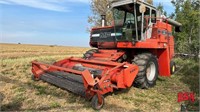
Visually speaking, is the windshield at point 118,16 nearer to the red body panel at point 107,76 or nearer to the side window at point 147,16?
the side window at point 147,16

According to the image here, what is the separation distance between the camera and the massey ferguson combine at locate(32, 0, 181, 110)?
5305 mm

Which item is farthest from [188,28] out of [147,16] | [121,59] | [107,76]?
[107,76]

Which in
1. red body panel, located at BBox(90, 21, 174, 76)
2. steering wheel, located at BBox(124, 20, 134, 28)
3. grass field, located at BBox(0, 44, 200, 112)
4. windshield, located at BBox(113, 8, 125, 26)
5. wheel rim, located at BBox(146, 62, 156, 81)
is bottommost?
grass field, located at BBox(0, 44, 200, 112)

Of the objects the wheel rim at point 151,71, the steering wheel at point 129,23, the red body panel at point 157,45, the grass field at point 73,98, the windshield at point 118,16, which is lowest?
the grass field at point 73,98

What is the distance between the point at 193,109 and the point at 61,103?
2830 mm

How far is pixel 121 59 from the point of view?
750 centimetres

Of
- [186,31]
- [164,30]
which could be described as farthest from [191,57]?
[164,30]

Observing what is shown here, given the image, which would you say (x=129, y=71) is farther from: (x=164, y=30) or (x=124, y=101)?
(x=164, y=30)

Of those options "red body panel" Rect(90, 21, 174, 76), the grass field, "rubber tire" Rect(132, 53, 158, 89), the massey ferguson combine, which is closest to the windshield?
the massey ferguson combine

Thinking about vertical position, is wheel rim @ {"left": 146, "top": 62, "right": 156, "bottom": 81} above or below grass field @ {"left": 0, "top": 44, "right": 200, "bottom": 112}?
above

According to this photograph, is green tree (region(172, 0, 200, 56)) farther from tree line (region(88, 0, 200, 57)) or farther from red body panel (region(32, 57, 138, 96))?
red body panel (region(32, 57, 138, 96))

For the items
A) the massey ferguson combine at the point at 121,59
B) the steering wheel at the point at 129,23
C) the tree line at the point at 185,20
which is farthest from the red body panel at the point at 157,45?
the tree line at the point at 185,20

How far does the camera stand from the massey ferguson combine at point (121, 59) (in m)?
5.31

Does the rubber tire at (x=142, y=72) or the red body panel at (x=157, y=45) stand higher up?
the red body panel at (x=157, y=45)
